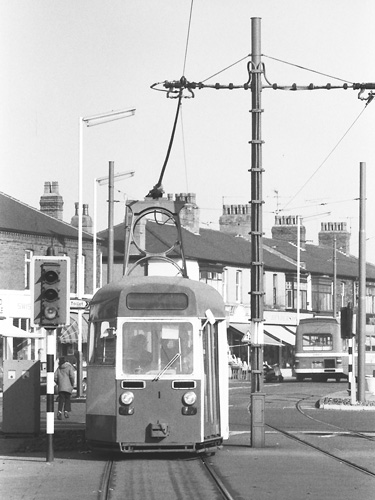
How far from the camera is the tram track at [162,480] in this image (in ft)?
45.5

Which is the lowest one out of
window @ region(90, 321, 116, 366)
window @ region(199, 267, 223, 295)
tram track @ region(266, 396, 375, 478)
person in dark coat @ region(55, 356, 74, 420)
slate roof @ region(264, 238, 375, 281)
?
tram track @ region(266, 396, 375, 478)

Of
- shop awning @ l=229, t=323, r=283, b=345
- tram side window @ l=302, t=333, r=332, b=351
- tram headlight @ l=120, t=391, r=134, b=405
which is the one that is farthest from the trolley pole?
shop awning @ l=229, t=323, r=283, b=345

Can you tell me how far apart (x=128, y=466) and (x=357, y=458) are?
3769 mm

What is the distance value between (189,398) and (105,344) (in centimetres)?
157

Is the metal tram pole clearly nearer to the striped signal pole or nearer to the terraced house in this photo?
the striped signal pole

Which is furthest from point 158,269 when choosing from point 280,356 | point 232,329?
point 280,356

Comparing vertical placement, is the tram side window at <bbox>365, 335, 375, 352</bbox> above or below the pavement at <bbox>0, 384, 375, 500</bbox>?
above

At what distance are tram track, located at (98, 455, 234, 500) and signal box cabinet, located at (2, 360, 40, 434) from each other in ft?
14.9

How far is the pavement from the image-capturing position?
46.5ft

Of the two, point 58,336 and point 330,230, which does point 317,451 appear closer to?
point 58,336

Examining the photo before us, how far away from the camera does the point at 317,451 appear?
65.3 ft

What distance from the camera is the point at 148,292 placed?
1831 cm

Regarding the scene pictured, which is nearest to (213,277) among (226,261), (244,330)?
(226,261)

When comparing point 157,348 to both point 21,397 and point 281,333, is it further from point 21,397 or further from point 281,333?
point 281,333
